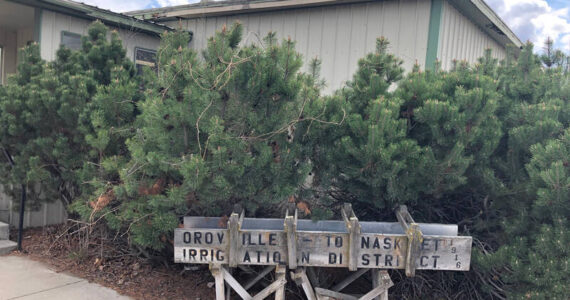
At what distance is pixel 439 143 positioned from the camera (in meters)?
3.70

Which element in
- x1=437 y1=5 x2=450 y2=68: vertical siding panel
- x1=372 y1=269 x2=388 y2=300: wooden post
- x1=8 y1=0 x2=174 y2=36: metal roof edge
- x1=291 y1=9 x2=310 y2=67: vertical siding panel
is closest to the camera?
x1=372 y1=269 x2=388 y2=300: wooden post

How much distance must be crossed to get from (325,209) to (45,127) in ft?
11.6

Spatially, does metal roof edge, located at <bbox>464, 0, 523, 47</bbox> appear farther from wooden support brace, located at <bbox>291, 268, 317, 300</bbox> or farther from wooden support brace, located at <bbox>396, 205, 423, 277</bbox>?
wooden support brace, located at <bbox>291, 268, 317, 300</bbox>

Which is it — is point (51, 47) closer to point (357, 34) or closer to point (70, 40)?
point (70, 40)

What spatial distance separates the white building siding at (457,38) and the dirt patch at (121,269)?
4.08m

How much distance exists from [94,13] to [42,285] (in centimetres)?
440

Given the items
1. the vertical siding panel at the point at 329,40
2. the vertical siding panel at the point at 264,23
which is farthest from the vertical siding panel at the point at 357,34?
the vertical siding panel at the point at 264,23

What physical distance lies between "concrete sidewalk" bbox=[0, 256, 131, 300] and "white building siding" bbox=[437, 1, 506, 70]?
4.85m

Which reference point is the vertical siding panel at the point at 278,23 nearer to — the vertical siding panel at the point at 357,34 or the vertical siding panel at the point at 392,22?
the vertical siding panel at the point at 357,34

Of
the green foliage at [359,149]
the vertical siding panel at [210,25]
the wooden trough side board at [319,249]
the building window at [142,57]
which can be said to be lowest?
the wooden trough side board at [319,249]

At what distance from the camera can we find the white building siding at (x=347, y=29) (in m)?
5.98

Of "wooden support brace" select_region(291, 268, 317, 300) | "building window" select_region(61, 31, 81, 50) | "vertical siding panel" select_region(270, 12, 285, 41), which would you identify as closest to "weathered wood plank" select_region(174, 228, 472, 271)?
"wooden support brace" select_region(291, 268, 317, 300)

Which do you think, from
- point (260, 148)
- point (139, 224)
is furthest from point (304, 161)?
point (139, 224)

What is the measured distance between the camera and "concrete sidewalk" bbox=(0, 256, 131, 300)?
419 centimetres
